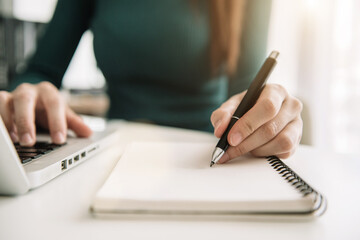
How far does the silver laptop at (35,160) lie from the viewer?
0.24 metres

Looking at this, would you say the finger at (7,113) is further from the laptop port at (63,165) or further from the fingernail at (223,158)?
the fingernail at (223,158)

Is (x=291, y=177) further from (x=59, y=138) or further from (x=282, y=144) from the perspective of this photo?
(x=59, y=138)

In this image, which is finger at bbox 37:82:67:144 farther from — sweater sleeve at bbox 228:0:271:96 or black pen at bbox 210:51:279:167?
sweater sleeve at bbox 228:0:271:96

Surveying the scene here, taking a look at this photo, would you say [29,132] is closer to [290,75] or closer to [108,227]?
[108,227]

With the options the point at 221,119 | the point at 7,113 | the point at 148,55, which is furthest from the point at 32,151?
the point at 148,55

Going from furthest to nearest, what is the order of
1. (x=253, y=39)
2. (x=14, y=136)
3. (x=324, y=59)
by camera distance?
1. (x=324, y=59)
2. (x=253, y=39)
3. (x=14, y=136)

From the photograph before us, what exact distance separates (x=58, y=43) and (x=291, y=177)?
34.3 inches

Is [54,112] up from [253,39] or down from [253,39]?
down

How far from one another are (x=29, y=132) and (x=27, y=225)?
209 mm

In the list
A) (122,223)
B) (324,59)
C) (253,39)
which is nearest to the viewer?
(122,223)

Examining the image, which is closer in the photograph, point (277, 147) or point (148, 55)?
point (277, 147)

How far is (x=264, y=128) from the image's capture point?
0.35 metres

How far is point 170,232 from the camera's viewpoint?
0.70ft

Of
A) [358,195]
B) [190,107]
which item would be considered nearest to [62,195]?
[358,195]
